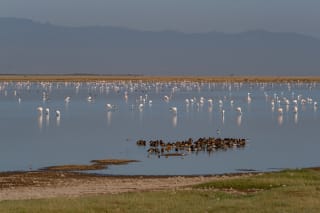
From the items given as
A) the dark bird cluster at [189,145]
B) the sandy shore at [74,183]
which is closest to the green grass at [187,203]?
the sandy shore at [74,183]

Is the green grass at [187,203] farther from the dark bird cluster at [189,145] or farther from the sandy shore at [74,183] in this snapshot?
the dark bird cluster at [189,145]

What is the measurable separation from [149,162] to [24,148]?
8.36 m

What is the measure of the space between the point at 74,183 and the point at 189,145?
12.2 m

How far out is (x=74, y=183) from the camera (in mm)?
25781

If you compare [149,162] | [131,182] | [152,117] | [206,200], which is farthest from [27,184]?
[152,117]

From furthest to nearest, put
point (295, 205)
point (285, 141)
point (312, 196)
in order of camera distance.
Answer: point (285, 141), point (312, 196), point (295, 205)

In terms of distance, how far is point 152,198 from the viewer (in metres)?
17.3

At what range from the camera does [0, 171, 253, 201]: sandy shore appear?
72.4 feet

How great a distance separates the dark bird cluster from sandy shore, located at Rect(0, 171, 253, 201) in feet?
26.1

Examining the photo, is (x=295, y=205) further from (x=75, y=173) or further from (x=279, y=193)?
(x=75, y=173)

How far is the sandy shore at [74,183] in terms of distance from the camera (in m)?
22.1

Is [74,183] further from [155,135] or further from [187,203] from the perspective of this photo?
[155,135]

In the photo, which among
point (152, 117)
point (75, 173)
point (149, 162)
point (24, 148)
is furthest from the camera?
point (152, 117)

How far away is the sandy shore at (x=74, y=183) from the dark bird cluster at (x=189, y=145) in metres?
7.97
